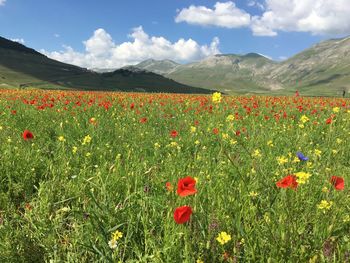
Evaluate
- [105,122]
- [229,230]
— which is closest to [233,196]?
[229,230]

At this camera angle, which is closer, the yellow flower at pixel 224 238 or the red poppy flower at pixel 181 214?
the red poppy flower at pixel 181 214

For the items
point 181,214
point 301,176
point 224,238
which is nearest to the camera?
point 181,214

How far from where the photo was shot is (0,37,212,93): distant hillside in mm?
105300

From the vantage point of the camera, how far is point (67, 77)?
450ft

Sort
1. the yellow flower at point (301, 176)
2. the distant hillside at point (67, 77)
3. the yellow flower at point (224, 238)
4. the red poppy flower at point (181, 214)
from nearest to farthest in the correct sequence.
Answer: the red poppy flower at point (181, 214)
the yellow flower at point (224, 238)
the yellow flower at point (301, 176)
the distant hillside at point (67, 77)

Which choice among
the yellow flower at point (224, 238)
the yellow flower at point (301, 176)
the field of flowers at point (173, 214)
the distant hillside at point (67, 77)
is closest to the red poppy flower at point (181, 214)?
the field of flowers at point (173, 214)

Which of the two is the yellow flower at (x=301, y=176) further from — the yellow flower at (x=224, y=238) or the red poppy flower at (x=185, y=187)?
the red poppy flower at (x=185, y=187)

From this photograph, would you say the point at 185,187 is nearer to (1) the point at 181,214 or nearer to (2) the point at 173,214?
(1) the point at 181,214

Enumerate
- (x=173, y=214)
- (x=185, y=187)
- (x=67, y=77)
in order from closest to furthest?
(x=185, y=187) < (x=173, y=214) < (x=67, y=77)

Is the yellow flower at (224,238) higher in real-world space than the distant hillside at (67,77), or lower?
lower

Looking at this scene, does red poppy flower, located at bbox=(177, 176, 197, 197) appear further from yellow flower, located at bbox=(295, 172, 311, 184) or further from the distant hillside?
the distant hillside

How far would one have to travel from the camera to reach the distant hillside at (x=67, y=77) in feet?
345

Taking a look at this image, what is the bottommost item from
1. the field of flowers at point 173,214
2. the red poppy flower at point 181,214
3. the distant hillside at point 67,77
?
the field of flowers at point 173,214

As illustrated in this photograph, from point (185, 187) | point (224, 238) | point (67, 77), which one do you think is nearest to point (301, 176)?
point (224, 238)
